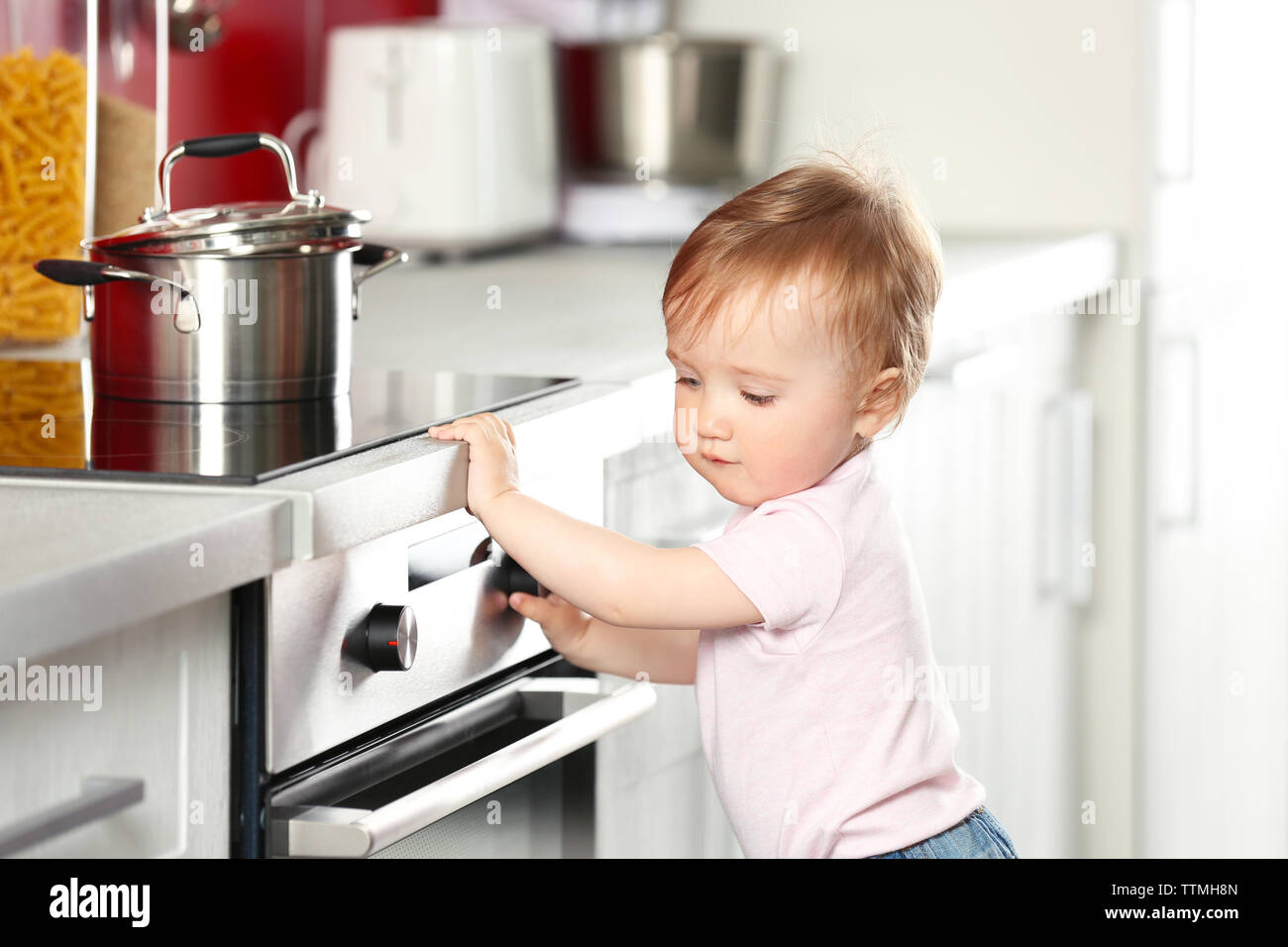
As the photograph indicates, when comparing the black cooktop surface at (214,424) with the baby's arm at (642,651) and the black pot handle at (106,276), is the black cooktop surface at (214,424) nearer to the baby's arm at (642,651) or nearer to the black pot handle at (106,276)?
the black pot handle at (106,276)

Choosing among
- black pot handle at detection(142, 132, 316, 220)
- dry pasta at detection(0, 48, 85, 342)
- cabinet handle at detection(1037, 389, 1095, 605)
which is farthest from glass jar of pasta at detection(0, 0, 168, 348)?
cabinet handle at detection(1037, 389, 1095, 605)

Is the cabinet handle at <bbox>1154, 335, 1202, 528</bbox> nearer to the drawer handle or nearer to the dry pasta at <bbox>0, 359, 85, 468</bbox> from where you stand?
the dry pasta at <bbox>0, 359, 85, 468</bbox>

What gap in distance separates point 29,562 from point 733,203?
0.54 m

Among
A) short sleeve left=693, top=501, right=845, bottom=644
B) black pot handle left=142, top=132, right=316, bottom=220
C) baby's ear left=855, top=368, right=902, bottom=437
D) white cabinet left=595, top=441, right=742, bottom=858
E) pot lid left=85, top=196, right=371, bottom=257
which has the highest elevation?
black pot handle left=142, top=132, right=316, bottom=220

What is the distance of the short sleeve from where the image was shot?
1039mm

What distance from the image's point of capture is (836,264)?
3.49ft

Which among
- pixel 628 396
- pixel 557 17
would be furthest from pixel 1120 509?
pixel 628 396

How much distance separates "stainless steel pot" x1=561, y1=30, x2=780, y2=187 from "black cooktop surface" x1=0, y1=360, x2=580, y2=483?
1.17 metres

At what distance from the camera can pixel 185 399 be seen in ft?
3.66

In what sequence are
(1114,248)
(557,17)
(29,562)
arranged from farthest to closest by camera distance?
(557,17) → (1114,248) → (29,562)

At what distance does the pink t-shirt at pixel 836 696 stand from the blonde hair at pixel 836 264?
8 centimetres

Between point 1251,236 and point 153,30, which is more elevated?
point 153,30

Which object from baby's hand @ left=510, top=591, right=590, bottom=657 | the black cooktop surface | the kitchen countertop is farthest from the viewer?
baby's hand @ left=510, top=591, right=590, bottom=657

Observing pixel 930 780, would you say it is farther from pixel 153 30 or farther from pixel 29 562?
pixel 153 30
